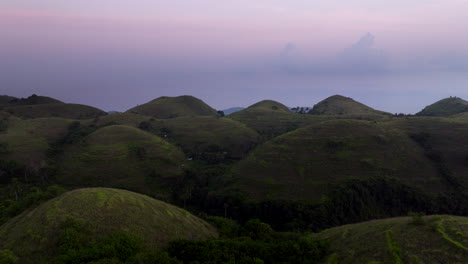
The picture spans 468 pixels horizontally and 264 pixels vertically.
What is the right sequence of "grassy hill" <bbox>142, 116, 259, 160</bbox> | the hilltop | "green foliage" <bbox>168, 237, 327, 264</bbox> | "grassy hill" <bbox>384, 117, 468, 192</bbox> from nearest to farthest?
"green foliage" <bbox>168, 237, 327, 264</bbox>
"grassy hill" <bbox>384, 117, 468, 192</bbox>
"grassy hill" <bbox>142, 116, 259, 160</bbox>
the hilltop

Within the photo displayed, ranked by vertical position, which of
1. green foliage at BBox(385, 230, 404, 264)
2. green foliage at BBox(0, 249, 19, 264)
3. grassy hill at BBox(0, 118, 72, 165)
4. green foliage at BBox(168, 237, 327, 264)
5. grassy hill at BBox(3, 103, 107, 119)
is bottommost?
green foliage at BBox(168, 237, 327, 264)

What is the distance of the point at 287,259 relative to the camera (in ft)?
84.1

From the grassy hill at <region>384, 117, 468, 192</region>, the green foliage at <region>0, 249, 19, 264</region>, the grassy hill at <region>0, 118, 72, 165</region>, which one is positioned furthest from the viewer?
the grassy hill at <region>0, 118, 72, 165</region>

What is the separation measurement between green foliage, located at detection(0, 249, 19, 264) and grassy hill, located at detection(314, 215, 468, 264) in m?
28.0

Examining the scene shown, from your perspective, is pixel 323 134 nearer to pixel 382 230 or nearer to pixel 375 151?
pixel 375 151

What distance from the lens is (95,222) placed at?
28891mm

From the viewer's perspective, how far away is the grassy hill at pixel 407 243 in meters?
21.5

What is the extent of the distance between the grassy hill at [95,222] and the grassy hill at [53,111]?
526 feet

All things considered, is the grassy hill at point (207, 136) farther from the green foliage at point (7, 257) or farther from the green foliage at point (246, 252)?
the green foliage at point (7, 257)

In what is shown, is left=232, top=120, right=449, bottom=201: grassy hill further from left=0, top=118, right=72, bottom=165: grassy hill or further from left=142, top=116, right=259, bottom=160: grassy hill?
left=0, top=118, right=72, bottom=165: grassy hill

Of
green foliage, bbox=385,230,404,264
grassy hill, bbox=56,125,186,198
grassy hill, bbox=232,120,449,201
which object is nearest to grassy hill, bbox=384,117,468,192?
grassy hill, bbox=232,120,449,201

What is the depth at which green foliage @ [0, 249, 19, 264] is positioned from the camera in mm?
22578

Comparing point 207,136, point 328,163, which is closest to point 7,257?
point 328,163

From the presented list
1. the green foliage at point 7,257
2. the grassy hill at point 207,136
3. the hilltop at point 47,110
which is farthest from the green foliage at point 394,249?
the hilltop at point 47,110
